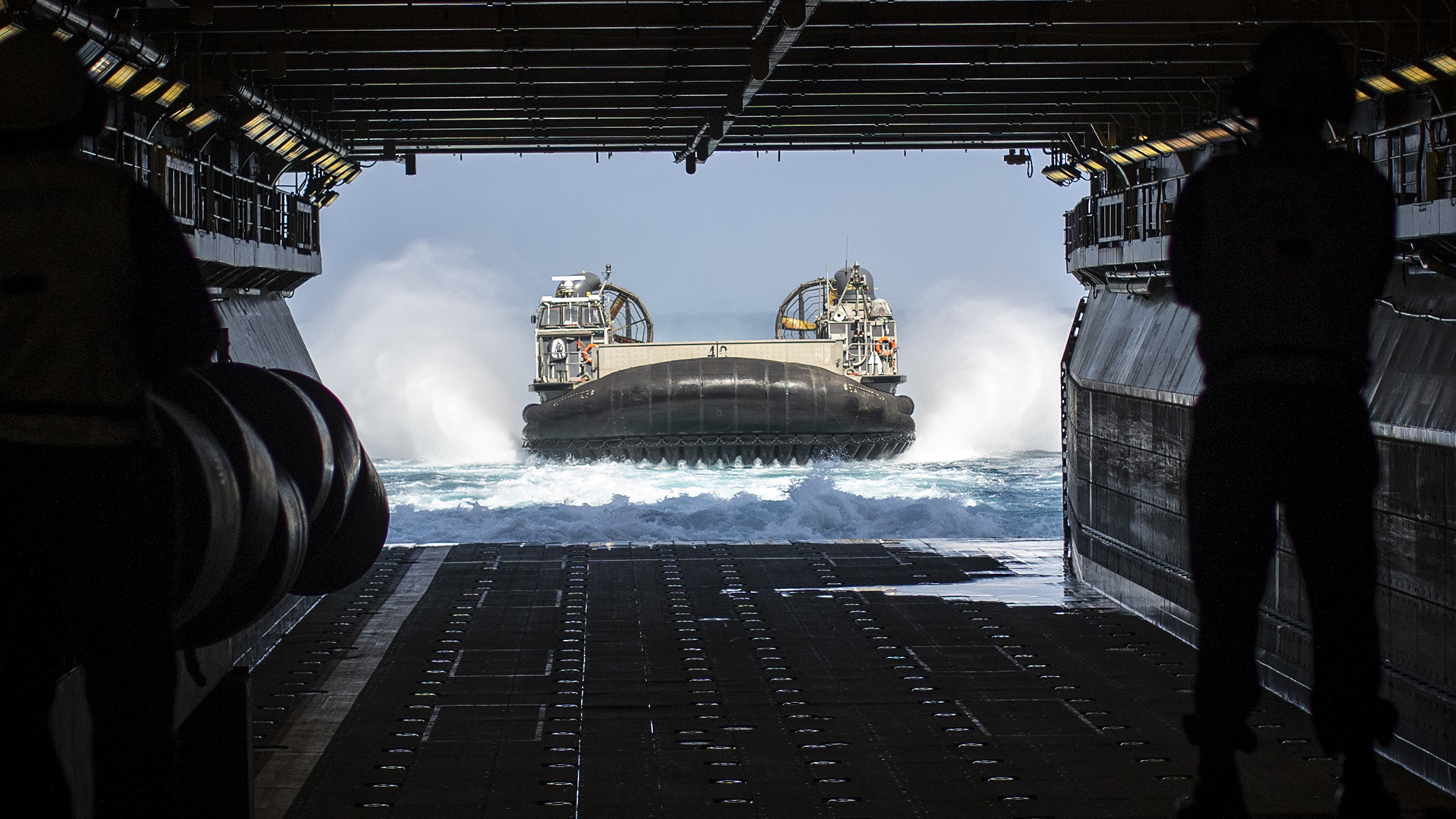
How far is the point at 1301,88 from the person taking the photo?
100.0 inches

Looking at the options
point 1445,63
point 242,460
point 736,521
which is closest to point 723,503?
point 736,521

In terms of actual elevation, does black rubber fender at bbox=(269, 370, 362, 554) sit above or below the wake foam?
above

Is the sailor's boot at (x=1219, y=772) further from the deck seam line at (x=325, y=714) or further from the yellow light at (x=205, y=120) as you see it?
the yellow light at (x=205, y=120)

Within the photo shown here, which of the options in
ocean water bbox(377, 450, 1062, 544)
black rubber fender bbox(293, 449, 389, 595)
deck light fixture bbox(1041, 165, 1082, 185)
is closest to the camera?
black rubber fender bbox(293, 449, 389, 595)

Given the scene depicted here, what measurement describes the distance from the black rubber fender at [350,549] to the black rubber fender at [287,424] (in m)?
0.37

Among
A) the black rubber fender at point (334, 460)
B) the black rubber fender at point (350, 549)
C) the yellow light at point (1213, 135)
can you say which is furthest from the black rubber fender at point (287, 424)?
the yellow light at point (1213, 135)

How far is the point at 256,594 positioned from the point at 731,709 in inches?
124

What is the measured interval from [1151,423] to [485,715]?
4.85m

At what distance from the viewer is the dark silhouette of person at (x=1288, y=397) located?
2.53 meters

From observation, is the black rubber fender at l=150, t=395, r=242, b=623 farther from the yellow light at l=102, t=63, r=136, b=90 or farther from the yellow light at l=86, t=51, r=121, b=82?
the yellow light at l=102, t=63, r=136, b=90

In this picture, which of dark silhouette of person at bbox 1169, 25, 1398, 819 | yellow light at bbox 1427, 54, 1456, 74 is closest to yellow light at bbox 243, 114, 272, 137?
yellow light at bbox 1427, 54, 1456, 74

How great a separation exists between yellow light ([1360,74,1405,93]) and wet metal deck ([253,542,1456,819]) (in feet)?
10.5

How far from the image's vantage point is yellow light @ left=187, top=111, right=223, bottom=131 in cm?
1029

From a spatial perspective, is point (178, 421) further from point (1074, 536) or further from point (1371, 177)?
point (1074, 536)
